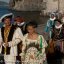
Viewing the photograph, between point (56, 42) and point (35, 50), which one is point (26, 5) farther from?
point (35, 50)

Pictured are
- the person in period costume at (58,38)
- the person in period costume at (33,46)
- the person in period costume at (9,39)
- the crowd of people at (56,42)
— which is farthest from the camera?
the person in period costume at (58,38)

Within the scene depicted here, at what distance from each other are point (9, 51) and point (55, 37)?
7073 mm

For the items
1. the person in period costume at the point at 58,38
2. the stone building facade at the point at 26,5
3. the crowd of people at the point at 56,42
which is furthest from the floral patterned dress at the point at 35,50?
the stone building facade at the point at 26,5

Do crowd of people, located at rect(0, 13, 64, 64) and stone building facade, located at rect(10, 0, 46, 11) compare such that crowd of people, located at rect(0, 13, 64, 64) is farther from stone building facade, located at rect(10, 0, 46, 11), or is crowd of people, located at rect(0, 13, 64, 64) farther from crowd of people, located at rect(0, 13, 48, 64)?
stone building facade, located at rect(10, 0, 46, 11)

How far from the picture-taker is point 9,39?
25.8ft

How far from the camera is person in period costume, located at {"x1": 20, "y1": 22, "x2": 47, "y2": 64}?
7.68m

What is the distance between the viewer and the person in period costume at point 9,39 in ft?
25.8

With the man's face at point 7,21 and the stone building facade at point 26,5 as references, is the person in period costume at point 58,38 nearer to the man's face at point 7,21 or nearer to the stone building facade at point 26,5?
the man's face at point 7,21

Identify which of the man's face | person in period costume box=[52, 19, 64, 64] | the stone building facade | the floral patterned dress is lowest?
the stone building facade

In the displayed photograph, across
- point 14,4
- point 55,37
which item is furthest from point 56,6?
point 55,37

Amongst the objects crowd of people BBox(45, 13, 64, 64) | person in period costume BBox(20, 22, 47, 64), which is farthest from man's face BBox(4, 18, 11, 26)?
crowd of people BBox(45, 13, 64, 64)

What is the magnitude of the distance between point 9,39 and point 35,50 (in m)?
0.58

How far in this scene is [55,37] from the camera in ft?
48.9

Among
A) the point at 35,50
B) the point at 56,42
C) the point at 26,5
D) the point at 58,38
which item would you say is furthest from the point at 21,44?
the point at 26,5
